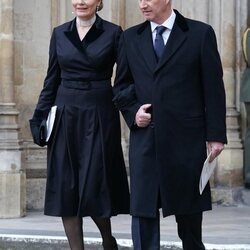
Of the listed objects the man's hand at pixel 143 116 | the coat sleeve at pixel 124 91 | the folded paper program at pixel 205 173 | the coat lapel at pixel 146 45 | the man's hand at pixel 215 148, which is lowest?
the folded paper program at pixel 205 173

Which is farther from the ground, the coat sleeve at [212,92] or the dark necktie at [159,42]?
the dark necktie at [159,42]

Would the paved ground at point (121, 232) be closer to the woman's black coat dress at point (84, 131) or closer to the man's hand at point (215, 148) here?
the woman's black coat dress at point (84, 131)

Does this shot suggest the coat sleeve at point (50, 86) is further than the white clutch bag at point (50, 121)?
Yes

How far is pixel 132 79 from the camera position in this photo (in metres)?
5.72

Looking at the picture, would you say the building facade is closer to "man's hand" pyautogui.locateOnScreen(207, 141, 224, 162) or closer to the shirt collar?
the shirt collar

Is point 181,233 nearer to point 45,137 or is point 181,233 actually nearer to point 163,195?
point 163,195

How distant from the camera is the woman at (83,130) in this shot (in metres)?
6.17

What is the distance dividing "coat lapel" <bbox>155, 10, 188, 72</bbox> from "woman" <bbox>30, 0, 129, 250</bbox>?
2.32 ft

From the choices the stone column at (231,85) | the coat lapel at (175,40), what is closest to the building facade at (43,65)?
the stone column at (231,85)

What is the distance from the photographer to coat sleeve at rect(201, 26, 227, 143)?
18.1 feet

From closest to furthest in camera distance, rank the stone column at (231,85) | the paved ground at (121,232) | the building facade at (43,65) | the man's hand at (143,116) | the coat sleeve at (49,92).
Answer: the man's hand at (143,116)
the coat sleeve at (49,92)
the paved ground at (121,232)
the building facade at (43,65)
the stone column at (231,85)

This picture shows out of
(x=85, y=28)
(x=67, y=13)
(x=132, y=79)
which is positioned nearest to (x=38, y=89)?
(x=67, y=13)

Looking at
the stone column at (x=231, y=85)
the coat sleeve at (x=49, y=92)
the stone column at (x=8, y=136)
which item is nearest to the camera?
the coat sleeve at (x=49, y=92)

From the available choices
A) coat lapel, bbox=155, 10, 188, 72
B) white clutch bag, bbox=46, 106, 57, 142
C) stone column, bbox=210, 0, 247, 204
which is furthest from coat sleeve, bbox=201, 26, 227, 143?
stone column, bbox=210, 0, 247, 204
